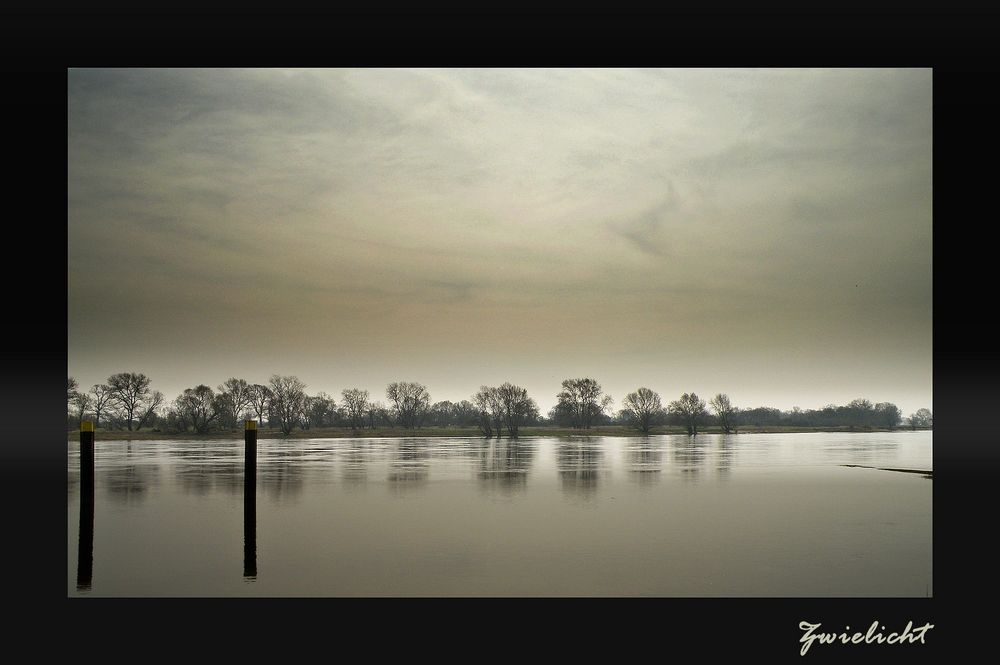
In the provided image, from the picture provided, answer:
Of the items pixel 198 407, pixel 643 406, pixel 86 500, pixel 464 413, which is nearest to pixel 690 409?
pixel 643 406

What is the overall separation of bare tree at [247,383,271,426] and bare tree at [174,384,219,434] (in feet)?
10.5

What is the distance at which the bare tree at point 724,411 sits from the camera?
87750mm

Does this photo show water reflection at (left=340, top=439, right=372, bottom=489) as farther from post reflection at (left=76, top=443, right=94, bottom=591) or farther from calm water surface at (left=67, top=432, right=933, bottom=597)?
post reflection at (left=76, top=443, right=94, bottom=591)

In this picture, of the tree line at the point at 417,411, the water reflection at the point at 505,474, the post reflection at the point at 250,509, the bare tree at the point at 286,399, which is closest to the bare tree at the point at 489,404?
the tree line at the point at 417,411

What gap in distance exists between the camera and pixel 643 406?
280 feet

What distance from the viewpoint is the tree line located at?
206ft

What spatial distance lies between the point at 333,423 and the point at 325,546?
6985 cm

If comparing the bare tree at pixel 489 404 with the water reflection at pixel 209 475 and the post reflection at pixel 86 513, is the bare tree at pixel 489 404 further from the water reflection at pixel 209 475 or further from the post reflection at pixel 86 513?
the post reflection at pixel 86 513

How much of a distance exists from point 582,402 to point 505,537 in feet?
237

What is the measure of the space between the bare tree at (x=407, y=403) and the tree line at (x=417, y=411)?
0.10 m

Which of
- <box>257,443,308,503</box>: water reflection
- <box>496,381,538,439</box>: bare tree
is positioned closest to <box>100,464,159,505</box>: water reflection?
<box>257,443,308,503</box>: water reflection

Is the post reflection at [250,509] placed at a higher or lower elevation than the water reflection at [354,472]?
higher

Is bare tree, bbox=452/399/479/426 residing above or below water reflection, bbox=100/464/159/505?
below
